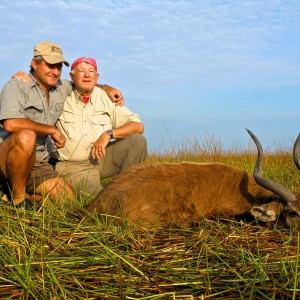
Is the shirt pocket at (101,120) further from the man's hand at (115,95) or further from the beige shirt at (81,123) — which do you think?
the man's hand at (115,95)

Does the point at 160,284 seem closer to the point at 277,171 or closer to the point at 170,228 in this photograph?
the point at 170,228

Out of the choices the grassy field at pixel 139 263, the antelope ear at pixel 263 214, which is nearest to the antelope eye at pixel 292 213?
the antelope ear at pixel 263 214

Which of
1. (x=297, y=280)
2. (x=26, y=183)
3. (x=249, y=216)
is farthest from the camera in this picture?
(x=26, y=183)

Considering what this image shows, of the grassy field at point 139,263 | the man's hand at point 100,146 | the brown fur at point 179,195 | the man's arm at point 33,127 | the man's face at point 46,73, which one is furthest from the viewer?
the man's hand at point 100,146

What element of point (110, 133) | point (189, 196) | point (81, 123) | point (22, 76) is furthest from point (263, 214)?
point (22, 76)

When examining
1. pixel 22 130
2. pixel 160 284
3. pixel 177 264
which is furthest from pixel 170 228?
pixel 22 130

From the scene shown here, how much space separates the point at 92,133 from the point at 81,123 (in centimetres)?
22

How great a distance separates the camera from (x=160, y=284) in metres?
2.92

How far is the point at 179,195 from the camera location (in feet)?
16.2

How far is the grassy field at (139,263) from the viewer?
279 cm

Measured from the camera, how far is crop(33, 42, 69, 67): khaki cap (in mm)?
6637

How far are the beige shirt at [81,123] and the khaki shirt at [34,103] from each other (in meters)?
0.17

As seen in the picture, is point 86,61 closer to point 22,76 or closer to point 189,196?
point 22,76

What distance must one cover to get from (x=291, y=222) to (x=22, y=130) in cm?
345
